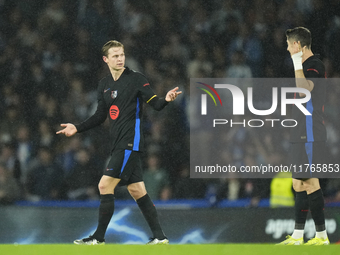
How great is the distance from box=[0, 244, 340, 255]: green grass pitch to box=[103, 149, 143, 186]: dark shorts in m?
0.69

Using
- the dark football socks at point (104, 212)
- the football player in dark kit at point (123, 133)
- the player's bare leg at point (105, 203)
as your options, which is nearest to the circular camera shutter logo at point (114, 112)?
the football player in dark kit at point (123, 133)

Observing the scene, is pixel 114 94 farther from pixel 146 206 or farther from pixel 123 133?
pixel 146 206

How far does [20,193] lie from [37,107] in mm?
1050

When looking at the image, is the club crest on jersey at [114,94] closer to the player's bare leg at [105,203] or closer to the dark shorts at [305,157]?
the player's bare leg at [105,203]

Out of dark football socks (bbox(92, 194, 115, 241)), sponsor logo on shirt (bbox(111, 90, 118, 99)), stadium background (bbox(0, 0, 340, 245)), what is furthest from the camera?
stadium background (bbox(0, 0, 340, 245))

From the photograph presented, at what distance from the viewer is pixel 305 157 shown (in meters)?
3.90

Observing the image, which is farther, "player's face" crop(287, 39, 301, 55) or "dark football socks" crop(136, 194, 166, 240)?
"player's face" crop(287, 39, 301, 55)

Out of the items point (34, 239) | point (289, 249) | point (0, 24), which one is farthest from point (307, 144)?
point (0, 24)

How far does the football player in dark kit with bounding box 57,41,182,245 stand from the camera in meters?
3.78

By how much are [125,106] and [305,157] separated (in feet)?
4.85

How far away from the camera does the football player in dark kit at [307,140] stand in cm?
384

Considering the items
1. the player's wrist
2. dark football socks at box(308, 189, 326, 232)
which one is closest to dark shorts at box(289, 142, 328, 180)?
dark football socks at box(308, 189, 326, 232)

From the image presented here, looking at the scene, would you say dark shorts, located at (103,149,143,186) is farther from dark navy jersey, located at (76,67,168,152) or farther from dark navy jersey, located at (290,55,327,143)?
dark navy jersey, located at (290,55,327,143)

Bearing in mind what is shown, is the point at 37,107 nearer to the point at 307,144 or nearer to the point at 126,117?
the point at 126,117
